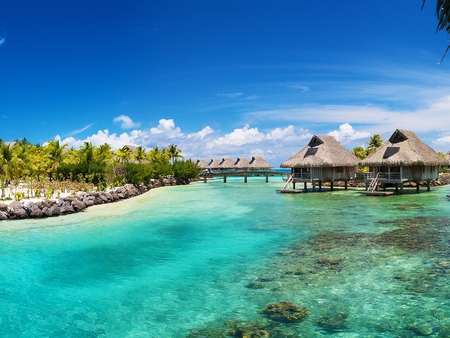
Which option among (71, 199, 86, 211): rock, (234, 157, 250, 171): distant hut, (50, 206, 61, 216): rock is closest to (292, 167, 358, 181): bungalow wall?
(71, 199, 86, 211): rock

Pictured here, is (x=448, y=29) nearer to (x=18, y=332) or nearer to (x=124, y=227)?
(x=18, y=332)

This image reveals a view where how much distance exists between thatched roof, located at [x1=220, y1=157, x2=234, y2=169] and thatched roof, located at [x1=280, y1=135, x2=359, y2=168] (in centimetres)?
2946

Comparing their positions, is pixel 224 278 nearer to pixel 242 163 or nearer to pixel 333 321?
pixel 333 321

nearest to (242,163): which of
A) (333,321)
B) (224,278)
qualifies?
(224,278)

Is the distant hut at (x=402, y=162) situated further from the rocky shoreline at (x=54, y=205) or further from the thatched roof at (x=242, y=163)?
the thatched roof at (x=242, y=163)

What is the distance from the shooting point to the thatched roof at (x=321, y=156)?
2589 cm

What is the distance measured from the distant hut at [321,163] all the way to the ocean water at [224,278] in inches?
509

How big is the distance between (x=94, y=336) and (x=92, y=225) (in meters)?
9.19

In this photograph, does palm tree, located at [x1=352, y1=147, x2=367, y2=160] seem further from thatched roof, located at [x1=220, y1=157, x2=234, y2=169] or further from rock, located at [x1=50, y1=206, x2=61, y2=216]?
rock, located at [x1=50, y1=206, x2=61, y2=216]

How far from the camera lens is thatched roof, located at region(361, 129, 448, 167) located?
22.2m

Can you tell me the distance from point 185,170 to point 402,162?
25.3m

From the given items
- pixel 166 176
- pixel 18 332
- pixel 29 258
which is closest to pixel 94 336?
pixel 18 332

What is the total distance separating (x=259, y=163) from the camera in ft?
183

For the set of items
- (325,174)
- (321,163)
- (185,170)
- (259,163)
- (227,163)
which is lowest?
(325,174)
